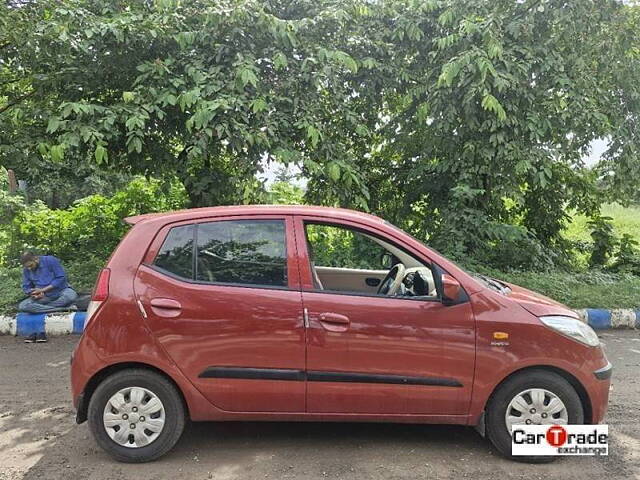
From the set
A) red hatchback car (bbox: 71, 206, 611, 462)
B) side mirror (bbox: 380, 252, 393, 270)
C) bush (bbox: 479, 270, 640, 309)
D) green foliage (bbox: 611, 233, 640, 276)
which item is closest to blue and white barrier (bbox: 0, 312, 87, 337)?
red hatchback car (bbox: 71, 206, 611, 462)

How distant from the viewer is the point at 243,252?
3369 mm

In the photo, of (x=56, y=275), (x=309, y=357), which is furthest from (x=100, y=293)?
(x=56, y=275)

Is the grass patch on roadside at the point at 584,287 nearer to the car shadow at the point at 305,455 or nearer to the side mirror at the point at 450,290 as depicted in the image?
the car shadow at the point at 305,455

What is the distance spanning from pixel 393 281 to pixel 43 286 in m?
4.83

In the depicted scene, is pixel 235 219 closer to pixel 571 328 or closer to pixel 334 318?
pixel 334 318

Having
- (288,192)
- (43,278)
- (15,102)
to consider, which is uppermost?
(15,102)

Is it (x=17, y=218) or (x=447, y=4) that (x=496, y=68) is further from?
(x=17, y=218)

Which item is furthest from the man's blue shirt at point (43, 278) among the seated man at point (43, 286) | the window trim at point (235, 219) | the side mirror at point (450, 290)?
the side mirror at point (450, 290)

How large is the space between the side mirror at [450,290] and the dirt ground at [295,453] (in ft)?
3.23

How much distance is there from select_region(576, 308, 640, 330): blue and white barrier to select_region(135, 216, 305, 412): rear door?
16.1ft

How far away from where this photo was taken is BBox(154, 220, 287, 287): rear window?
3305 mm

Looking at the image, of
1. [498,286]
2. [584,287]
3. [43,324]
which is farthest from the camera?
[584,287]

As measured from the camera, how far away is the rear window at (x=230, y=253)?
10.8 ft

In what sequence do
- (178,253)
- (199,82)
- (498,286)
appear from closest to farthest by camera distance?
(178,253), (498,286), (199,82)
